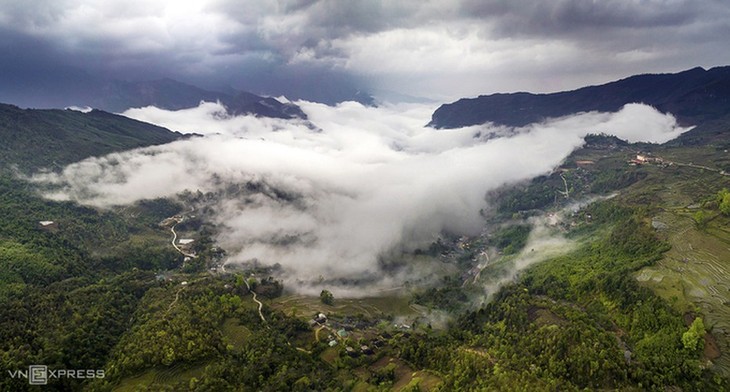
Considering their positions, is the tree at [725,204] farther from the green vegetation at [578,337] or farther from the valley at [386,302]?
the green vegetation at [578,337]

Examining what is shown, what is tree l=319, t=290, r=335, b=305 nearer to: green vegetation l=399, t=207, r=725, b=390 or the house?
the house

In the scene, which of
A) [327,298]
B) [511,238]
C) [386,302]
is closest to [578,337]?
[386,302]

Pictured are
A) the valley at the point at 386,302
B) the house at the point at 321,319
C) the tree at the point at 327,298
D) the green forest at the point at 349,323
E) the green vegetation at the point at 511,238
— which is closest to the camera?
the green forest at the point at 349,323

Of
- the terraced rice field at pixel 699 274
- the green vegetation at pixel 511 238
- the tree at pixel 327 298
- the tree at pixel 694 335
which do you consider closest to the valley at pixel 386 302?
the tree at pixel 694 335

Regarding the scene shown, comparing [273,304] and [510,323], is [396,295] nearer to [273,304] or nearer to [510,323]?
[273,304]

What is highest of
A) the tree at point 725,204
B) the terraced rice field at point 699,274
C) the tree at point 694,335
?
the tree at point 725,204

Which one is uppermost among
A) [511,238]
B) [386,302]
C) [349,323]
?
[511,238]

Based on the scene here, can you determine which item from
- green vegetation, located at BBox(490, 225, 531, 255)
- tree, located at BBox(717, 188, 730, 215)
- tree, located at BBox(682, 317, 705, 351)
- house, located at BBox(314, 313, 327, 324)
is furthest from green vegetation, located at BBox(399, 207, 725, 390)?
green vegetation, located at BBox(490, 225, 531, 255)

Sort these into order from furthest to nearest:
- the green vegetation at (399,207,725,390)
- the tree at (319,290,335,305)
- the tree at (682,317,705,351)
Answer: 1. the tree at (319,290,335,305)
2. the tree at (682,317,705,351)
3. the green vegetation at (399,207,725,390)

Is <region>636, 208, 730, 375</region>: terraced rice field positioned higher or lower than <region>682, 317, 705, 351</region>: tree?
higher

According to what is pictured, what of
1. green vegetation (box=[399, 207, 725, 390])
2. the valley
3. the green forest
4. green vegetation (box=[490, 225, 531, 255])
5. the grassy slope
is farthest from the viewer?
green vegetation (box=[490, 225, 531, 255])

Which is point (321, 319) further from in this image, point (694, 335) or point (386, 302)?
point (694, 335)

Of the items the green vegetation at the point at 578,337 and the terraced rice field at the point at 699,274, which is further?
the terraced rice field at the point at 699,274
